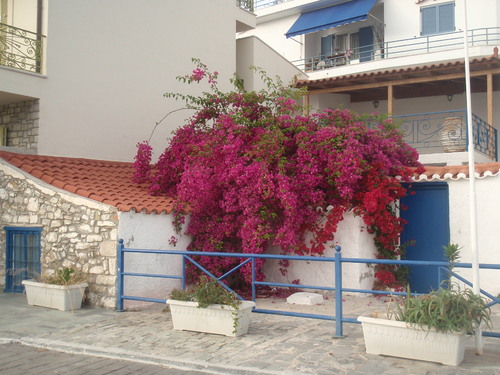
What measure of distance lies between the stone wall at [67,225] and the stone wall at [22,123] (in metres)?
1.56

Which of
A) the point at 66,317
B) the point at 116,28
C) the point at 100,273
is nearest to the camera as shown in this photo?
the point at 66,317

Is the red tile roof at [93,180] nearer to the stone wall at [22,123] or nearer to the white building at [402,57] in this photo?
the stone wall at [22,123]

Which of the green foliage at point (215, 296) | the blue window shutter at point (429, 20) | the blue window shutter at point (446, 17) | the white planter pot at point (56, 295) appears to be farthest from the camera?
the blue window shutter at point (429, 20)

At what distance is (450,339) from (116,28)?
1155cm

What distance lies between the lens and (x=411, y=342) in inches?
232

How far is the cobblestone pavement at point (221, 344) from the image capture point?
5.81 meters

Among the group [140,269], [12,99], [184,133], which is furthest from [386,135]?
[12,99]

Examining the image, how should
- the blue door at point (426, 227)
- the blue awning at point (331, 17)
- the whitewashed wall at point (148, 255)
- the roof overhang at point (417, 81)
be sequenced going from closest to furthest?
the whitewashed wall at point (148, 255) → the blue door at point (426, 227) → the roof overhang at point (417, 81) → the blue awning at point (331, 17)

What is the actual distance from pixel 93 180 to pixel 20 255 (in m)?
2.09

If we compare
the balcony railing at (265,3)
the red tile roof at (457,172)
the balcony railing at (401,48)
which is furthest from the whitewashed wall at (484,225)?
the balcony railing at (265,3)

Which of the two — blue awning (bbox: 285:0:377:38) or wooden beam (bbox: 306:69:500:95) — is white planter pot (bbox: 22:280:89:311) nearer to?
wooden beam (bbox: 306:69:500:95)

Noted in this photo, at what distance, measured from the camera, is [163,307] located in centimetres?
955

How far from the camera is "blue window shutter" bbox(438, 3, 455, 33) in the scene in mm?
18719

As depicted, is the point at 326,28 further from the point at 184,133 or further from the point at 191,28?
the point at 184,133
